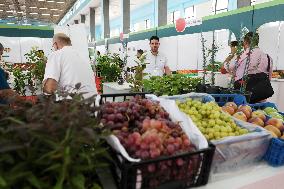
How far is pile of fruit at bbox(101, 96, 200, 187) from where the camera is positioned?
1132 mm

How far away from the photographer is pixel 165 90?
116 inches

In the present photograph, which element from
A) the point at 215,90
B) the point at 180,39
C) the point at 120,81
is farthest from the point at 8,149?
the point at 180,39

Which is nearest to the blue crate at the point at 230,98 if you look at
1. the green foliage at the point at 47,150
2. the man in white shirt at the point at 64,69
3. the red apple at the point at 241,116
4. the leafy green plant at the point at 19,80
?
the red apple at the point at 241,116

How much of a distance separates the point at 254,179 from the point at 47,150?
1032mm

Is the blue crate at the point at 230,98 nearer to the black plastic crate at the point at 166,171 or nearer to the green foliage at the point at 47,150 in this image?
the black plastic crate at the point at 166,171

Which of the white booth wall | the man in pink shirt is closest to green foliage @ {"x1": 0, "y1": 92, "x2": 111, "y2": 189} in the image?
the man in pink shirt

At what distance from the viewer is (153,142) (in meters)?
1.16

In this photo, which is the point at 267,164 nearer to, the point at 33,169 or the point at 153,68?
the point at 33,169

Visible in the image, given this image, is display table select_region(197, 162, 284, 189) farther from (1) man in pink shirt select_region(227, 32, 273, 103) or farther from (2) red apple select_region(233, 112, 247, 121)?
(1) man in pink shirt select_region(227, 32, 273, 103)

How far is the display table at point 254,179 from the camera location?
4.27 feet

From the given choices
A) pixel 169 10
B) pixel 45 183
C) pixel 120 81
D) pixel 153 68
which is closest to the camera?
pixel 45 183

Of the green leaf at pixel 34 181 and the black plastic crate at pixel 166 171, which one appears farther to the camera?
the black plastic crate at pixel 166 171

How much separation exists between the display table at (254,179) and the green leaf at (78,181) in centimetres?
60

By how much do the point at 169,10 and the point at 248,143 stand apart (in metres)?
17.9
